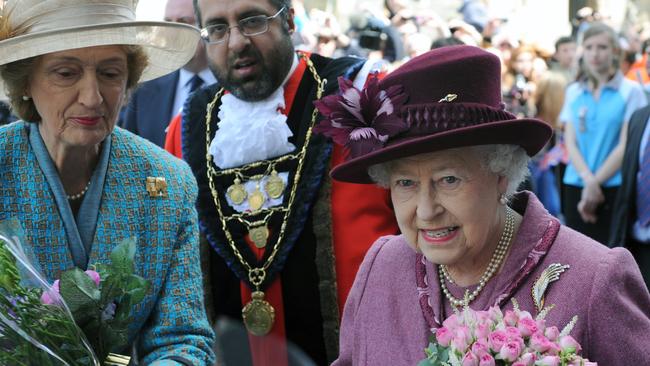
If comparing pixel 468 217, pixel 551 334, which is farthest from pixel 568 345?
pixel 468 217

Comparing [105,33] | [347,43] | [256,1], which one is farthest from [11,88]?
[347,43]

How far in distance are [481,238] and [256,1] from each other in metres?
1.77

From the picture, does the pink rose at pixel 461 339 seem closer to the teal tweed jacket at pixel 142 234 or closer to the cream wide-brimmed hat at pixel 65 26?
the teal tweed jacket at pixel 142 234

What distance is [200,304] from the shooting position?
131 inches

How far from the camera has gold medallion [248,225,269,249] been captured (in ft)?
14.2

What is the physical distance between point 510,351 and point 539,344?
7cm

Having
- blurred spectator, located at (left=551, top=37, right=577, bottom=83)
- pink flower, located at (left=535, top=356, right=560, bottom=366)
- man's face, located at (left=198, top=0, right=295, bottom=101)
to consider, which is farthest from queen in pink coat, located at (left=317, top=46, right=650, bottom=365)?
blurred spectator, located at (left=551, top=37, right=577, bottom=83)

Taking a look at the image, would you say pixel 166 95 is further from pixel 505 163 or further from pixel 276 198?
pixel 505 163

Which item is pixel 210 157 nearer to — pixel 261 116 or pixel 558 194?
pixel 261 116

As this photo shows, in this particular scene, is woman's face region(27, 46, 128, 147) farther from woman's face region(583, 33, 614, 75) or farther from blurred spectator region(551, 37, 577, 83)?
blurred spectator region(551, 37, 577, 83)

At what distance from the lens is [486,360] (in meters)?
2.34

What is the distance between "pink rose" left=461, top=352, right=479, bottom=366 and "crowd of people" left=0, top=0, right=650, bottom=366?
417 mm

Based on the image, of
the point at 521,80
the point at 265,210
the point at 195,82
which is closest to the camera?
the point at 265,210

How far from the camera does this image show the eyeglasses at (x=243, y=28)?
14.0ft
